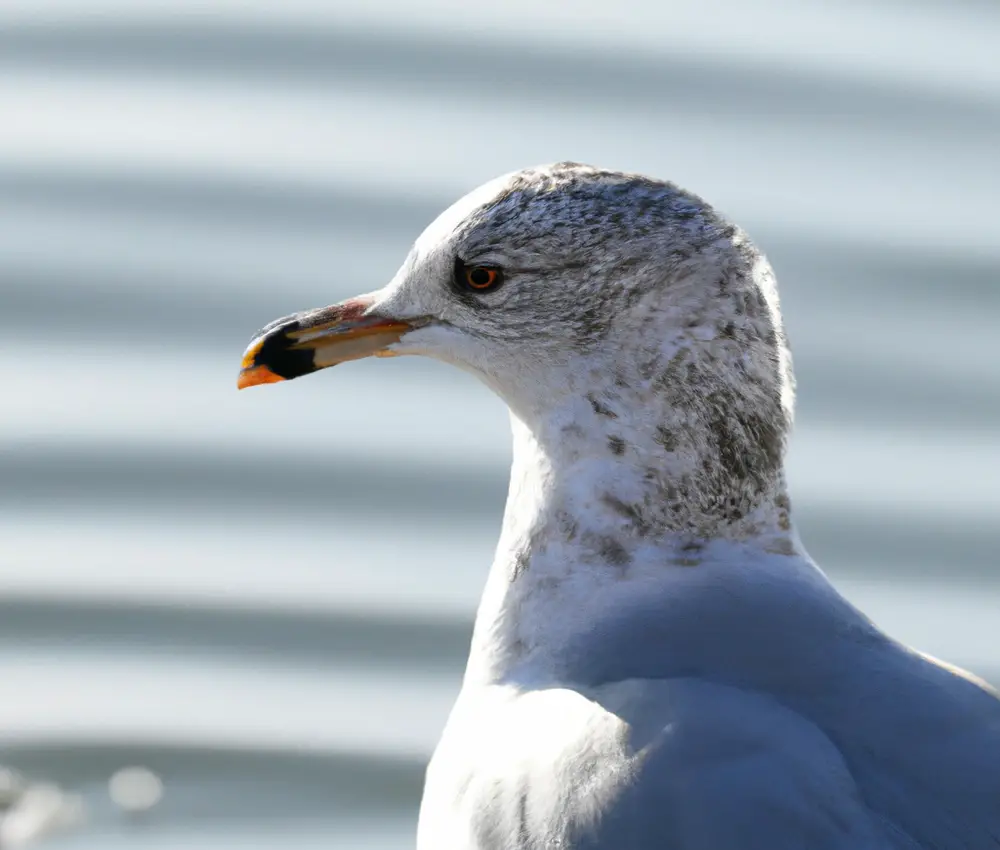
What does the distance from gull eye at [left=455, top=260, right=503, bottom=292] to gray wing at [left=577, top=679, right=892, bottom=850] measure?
2.78 feet

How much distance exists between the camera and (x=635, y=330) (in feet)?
13.3

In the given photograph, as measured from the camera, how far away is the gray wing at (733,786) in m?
3.46

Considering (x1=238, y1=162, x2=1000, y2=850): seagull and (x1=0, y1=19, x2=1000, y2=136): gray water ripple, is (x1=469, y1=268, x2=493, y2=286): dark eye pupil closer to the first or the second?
(x1=238, y1=162, x2=1000, y2=850): seagull

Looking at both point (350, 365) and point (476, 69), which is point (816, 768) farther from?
point (476, 69)

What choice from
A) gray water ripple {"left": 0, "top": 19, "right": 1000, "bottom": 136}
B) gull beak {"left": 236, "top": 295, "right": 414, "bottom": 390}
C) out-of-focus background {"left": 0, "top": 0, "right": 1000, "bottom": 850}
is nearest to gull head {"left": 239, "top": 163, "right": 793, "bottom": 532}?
gull beak {"left": 236, "top": 295, "right": 414, "bottom": 390}

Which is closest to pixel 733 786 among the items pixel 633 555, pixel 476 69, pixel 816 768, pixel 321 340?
pixel 816 768

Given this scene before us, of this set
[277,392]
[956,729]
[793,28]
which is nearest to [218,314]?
[277,392]

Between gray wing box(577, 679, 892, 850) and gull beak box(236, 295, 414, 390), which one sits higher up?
gull beak box(236, 295, 414, 390)

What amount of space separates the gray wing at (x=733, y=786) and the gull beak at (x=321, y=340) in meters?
0.94

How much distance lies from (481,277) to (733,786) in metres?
1.09

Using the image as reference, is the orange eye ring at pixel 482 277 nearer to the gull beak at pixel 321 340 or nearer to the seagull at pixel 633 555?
the seagull at pixel 633 555

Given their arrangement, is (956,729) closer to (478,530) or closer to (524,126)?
(478,530)

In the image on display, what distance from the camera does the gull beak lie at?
432cm

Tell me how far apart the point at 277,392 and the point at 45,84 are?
1341 mm
